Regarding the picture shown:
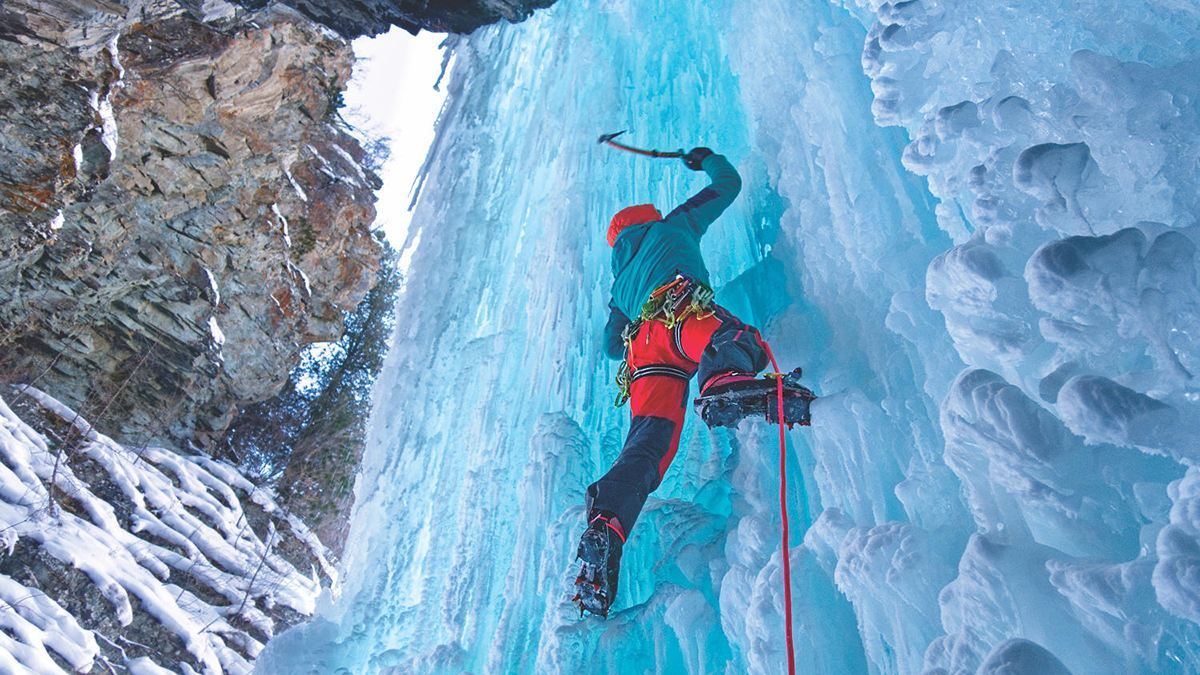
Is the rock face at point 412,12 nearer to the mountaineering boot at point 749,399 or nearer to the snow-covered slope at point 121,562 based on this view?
the snow-covered slope at point 121,562

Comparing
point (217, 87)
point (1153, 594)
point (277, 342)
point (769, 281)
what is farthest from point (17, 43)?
point (1153, 594)

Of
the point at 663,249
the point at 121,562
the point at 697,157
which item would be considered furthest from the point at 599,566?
the point at 121,562

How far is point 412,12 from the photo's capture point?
498cm

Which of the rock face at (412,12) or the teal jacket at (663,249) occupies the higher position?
the rock face at (412,12)

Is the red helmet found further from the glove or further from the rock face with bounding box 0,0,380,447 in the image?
the rock face with bounding box 0,0,380,447

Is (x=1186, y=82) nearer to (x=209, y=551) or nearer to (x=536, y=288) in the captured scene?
(x=536, y=288)

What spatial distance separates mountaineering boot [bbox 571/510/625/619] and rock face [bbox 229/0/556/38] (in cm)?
384

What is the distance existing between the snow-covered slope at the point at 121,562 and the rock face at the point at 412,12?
3207mm

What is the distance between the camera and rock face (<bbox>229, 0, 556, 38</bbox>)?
15.7 ft

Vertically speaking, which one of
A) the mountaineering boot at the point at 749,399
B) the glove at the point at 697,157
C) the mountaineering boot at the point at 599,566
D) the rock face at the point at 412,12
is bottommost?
the mountaineering boot at the point at 599,566

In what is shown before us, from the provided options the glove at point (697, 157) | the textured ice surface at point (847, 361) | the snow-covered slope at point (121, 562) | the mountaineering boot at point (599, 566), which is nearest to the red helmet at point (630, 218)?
the glove at point (697, 157)

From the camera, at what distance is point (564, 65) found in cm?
441

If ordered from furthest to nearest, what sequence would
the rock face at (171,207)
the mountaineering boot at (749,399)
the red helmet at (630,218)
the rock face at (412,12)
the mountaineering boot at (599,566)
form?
1. the rock face at (412,12)
2. the rock face at (171,207)
3. the red helmet at (630,218)
4. the mountaineering boot at (599,566)
5. the mountaineering boot at (749,399)

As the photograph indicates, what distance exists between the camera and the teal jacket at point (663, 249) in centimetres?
262
